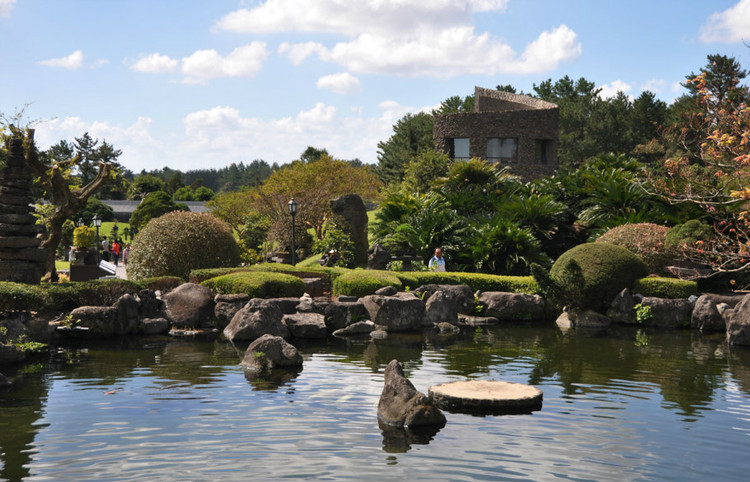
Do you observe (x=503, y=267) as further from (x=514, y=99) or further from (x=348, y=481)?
(x=514, y=99)

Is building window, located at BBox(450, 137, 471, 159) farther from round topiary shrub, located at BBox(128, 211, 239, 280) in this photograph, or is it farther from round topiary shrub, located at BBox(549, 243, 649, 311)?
→ round topiary shrub, located at BBox(128, 211, 239, 280)

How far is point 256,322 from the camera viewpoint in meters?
16.1

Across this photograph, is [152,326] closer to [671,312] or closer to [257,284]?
[257,284]

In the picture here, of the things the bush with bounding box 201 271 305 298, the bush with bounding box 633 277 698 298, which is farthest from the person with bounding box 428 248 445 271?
the bush with bounding box 633 277 698 298

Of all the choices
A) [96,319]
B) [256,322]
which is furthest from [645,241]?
[96,319]

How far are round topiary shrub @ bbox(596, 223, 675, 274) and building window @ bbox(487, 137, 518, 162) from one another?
68.5 feet

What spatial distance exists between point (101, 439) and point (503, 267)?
1745 cm

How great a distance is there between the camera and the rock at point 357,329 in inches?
682

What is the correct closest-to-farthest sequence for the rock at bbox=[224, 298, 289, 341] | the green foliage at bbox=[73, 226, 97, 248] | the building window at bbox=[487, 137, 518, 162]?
the rock at bbox=[224, 298, 289, 341] → the green foliage at bbox=[73, 226, 97, 248] → the building window at bbox=[487, 137, 518, 162]

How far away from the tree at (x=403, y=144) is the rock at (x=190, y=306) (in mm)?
41736

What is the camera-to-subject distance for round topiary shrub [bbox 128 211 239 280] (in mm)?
21659

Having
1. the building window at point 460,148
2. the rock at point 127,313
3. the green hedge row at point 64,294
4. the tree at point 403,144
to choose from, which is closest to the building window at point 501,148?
the building window at point 460,148

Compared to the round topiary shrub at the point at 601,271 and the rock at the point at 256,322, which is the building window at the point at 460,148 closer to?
the round topiary shrub at the point at 601,271

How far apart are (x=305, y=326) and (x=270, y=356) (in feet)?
12.2
